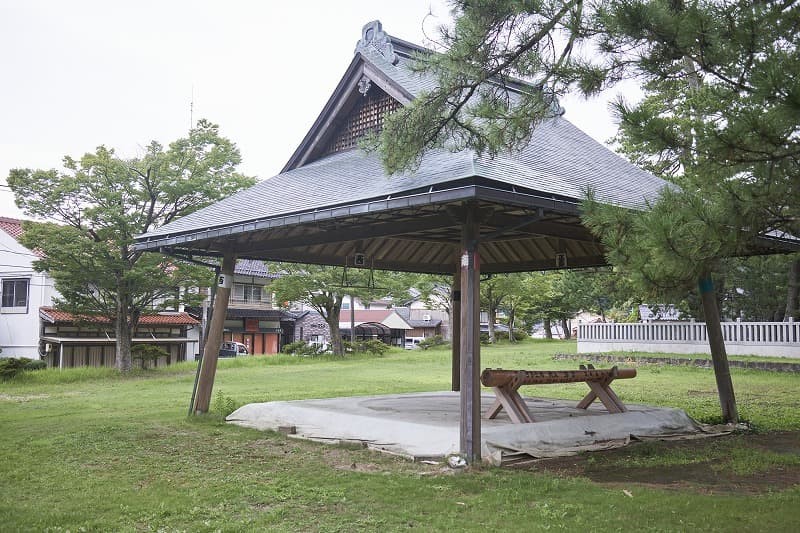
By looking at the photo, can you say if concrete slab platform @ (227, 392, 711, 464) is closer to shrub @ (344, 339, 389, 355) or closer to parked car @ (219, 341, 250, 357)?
shrub @ (344, 339, 389, 355)

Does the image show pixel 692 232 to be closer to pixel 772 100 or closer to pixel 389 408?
pixel 772 100

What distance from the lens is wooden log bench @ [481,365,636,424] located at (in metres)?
8.70

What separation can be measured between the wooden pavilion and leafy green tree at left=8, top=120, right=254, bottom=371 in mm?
11188

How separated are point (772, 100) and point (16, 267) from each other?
30587 mm

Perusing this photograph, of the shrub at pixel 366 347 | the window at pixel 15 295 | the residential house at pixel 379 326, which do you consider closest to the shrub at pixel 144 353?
the window at pixel 15 295

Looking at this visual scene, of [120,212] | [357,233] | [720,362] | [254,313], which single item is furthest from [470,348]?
[254,313]

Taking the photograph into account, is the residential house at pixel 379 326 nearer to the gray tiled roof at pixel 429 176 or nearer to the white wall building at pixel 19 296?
the white wall building at pixel 19 296

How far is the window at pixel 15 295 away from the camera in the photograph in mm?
28766

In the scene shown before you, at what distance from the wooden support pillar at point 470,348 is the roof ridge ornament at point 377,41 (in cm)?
455

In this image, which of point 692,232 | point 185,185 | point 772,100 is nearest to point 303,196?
point 692,232

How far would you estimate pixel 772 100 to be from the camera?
183 inches

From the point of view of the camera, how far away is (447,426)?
8820mm

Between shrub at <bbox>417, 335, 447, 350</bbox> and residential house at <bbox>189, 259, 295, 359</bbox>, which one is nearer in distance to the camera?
residential house at <bbox>189, 259, 295, 359</bbox>

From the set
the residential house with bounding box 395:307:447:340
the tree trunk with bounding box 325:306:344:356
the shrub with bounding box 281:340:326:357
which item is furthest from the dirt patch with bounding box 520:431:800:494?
the residential house with bounding box 395:307:447:340
